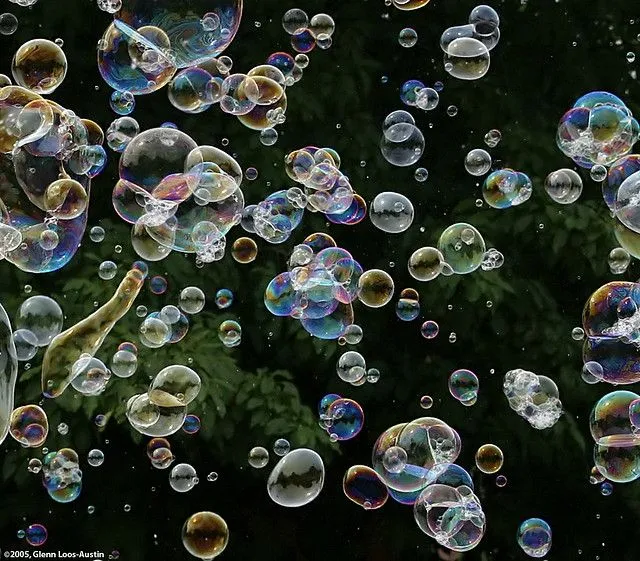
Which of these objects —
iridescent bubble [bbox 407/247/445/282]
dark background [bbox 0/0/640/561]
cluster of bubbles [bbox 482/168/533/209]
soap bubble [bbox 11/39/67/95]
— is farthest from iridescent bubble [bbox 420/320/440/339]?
soap bubble [bbox 11/39/67/95]

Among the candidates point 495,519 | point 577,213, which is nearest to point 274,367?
point 495,519

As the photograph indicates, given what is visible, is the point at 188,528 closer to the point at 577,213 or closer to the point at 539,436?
the point at 539,436

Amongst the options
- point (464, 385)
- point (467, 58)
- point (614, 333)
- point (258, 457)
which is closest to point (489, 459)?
point (464, 385)

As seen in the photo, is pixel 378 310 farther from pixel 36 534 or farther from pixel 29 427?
pixel 36 534

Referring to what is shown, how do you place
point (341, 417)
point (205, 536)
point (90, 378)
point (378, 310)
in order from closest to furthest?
1. point (205, 536)
2. point (90, 378)
3. point (341, 417)
4. point (378, 310)

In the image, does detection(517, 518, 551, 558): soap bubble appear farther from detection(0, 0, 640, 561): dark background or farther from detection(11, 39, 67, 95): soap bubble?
detection(11, 39, 67, 95): soap bubble

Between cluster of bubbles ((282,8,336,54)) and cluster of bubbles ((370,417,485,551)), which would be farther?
cluster of bubbles ((282,8,336,54))
